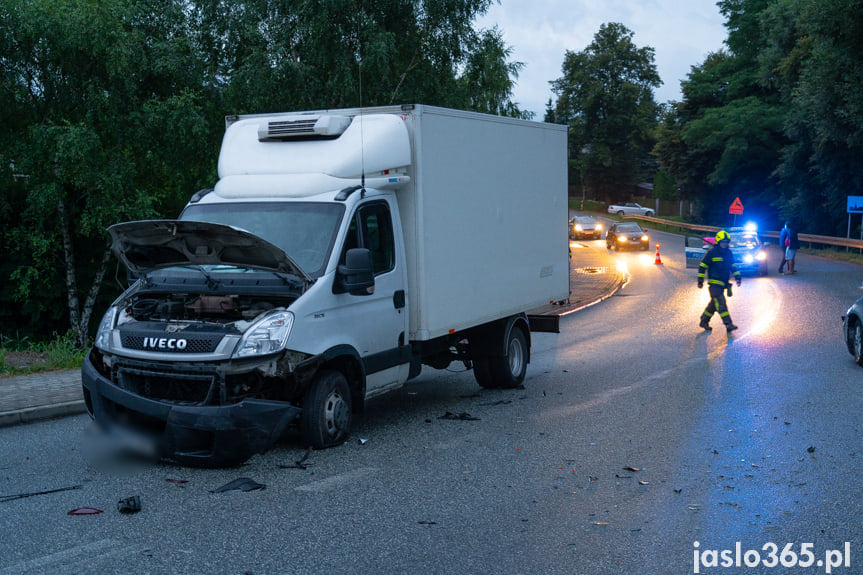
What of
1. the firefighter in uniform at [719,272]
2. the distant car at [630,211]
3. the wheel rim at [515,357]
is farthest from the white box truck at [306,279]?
the distant car at [630,211]

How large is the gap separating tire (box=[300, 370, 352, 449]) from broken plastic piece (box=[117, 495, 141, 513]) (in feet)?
5.48

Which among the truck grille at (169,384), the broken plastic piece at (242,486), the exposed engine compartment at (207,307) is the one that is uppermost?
the exposed engine compartment at (207,307)

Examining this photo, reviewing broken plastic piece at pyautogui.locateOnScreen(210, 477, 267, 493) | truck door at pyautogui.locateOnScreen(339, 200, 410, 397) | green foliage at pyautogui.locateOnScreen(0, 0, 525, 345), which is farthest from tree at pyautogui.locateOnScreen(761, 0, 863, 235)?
broken plastic piece at pyautogui.locateOnScreen(210, 477, 267, 493)

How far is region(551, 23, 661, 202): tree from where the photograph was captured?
311 ft

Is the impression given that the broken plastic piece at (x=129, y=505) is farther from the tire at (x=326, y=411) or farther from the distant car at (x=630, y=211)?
the distant car at (x=630, y=211)

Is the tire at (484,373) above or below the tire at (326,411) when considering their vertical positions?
below

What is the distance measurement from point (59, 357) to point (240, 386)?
282 inches

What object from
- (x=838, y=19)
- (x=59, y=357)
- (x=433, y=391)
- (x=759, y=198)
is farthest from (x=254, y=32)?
(x=759, y=198)

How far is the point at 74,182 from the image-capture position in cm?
1883

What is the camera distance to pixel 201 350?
687 cm

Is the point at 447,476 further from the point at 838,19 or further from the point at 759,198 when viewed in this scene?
the point at 759,198

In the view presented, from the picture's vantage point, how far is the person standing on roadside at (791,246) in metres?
30.2

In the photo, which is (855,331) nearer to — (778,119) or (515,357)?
(515,357)

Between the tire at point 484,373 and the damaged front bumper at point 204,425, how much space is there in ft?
13.4
